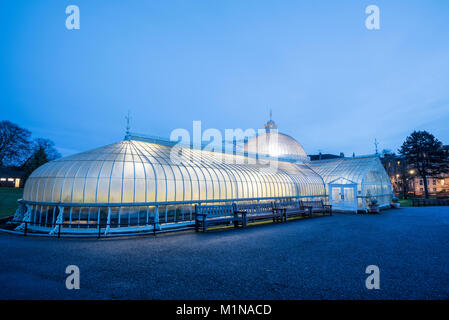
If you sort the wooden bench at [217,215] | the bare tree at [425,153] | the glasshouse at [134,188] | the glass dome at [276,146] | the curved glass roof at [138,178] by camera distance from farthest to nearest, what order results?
the bare tree at [425,153], the glass dome at [276,146], the wooden bench at [217,215], the curved glass roof at [138,178], the glasshouse at [134,188]

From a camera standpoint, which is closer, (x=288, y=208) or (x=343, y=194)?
(x=288, y=208)

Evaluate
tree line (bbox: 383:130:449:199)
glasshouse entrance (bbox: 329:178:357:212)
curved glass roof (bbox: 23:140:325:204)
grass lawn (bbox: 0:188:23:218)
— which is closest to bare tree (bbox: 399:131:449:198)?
tree line (bbox: 383:130:449:199)

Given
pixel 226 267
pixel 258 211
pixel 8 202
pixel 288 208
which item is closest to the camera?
pixel 226 267

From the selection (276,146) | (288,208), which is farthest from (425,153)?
(288,208)

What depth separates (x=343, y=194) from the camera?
26.8 metres

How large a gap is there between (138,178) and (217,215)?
535 cm

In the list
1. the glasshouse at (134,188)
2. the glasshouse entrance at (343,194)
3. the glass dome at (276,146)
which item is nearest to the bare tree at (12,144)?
the glasshouse at (134,188)

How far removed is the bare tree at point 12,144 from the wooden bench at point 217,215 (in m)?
50.9

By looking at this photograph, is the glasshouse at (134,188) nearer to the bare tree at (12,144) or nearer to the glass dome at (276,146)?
the glass dome at (276,146)

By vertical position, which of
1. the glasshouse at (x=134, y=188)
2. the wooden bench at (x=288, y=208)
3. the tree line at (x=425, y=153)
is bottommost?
the wooden bench at (x=288, y=208)

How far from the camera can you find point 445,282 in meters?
5.95

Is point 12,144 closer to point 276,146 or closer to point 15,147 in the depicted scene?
point 15,147

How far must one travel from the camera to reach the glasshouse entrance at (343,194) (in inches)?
1017

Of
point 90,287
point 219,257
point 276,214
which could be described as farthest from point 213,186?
point 90,287
